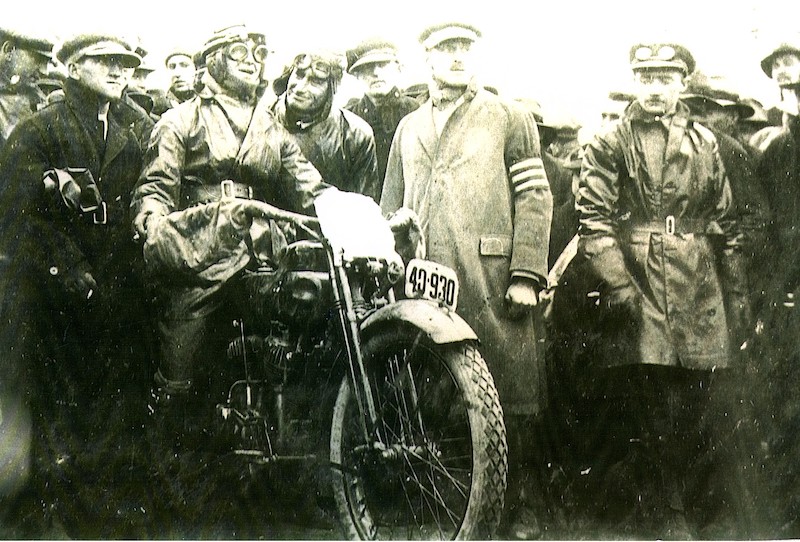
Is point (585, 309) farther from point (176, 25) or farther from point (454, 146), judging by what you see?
point (176, 25)

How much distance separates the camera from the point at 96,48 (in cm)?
479

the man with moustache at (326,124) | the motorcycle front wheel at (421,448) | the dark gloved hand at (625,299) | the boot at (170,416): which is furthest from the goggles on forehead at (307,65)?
the dark gloved hand at (625,299)

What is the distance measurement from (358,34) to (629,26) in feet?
4.88

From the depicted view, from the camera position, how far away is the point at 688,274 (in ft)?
15.5

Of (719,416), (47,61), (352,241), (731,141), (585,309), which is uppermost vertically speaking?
(47,61)

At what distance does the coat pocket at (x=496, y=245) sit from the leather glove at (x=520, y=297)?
163mm

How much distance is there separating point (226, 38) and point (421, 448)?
95.1 inches

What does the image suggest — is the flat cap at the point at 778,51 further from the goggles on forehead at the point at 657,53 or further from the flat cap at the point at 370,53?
the flat cap at the point at 370,53

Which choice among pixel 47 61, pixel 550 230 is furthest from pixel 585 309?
pixel 47 61

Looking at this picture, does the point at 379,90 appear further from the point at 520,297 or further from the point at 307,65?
the point at 520,297

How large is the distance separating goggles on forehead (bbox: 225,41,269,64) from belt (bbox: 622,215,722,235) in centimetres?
216

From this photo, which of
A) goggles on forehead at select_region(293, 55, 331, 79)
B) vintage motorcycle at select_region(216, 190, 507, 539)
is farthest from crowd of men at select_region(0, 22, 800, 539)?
vintage motorcycle at select_region(216, 190, 507, 539)

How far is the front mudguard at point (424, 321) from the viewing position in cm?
443

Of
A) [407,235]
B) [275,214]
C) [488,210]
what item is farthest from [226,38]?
[488,210]
